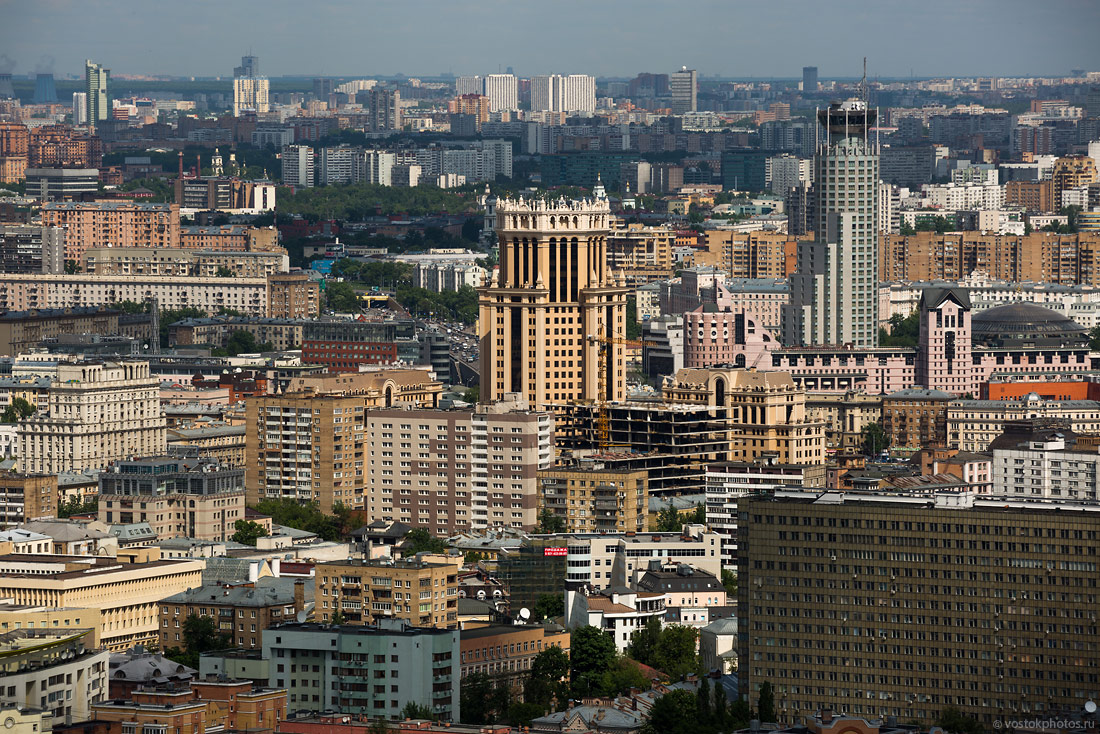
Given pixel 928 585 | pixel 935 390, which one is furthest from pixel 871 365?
pixel 928 585

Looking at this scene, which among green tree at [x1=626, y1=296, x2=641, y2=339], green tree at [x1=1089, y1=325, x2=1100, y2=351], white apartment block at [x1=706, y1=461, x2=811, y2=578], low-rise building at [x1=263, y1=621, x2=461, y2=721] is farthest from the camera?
green tree at [x1=626, y1=296, x2=641, y2=339]

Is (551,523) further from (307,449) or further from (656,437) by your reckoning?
(307,449)

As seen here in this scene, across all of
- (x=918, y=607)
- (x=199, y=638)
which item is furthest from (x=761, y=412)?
(x=918, y=607)

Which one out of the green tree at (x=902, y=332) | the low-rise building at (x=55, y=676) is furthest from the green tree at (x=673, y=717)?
the green tree at (x=902, y=332)

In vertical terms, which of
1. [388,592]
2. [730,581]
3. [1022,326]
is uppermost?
[1022,326]

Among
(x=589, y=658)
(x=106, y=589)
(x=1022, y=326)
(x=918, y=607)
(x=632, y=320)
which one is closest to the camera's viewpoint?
(x=918, y=607)

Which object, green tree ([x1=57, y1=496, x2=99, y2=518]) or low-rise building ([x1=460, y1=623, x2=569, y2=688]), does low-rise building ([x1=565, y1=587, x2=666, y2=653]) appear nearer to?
low-rise building ([x1=460, y1=623, x2=569, y2=688])

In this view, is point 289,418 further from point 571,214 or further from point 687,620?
point 687,620
